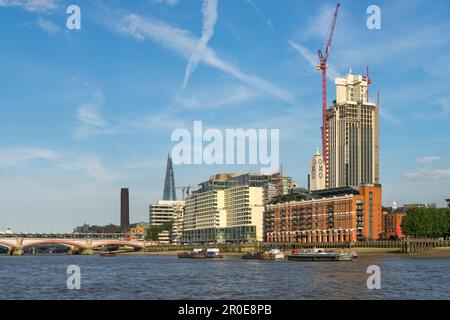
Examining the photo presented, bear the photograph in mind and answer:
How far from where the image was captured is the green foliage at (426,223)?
582ft

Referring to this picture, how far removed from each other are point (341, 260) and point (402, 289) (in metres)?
73.4

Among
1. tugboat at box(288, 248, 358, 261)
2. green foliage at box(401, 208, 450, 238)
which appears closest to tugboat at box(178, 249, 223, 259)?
tugboat at box(288, 248, 358, 261)

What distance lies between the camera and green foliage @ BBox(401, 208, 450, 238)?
177m

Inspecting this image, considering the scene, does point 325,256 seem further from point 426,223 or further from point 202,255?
point 202,255

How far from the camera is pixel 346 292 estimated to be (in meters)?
54.9

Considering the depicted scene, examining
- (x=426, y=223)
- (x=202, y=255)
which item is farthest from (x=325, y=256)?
(x=202, y=255)

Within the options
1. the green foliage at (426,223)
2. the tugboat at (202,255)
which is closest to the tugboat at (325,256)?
the tugboat at (202,255)

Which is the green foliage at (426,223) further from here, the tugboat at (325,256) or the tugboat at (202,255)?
the tugboat at (202,255)

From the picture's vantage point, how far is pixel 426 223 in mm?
177125

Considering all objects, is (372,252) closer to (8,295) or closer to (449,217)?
(449,217)

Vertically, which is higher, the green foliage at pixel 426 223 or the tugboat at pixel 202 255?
the green foliage at pixel 426 223

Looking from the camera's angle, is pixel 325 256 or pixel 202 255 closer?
pixel 325 256

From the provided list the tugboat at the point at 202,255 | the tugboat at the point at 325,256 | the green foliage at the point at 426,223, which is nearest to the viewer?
the tugboat at the point at 325,256

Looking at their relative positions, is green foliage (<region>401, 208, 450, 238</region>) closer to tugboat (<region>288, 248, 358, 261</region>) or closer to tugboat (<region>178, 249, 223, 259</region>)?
tugboat (<region>288, 248, 358, 261</region>)
